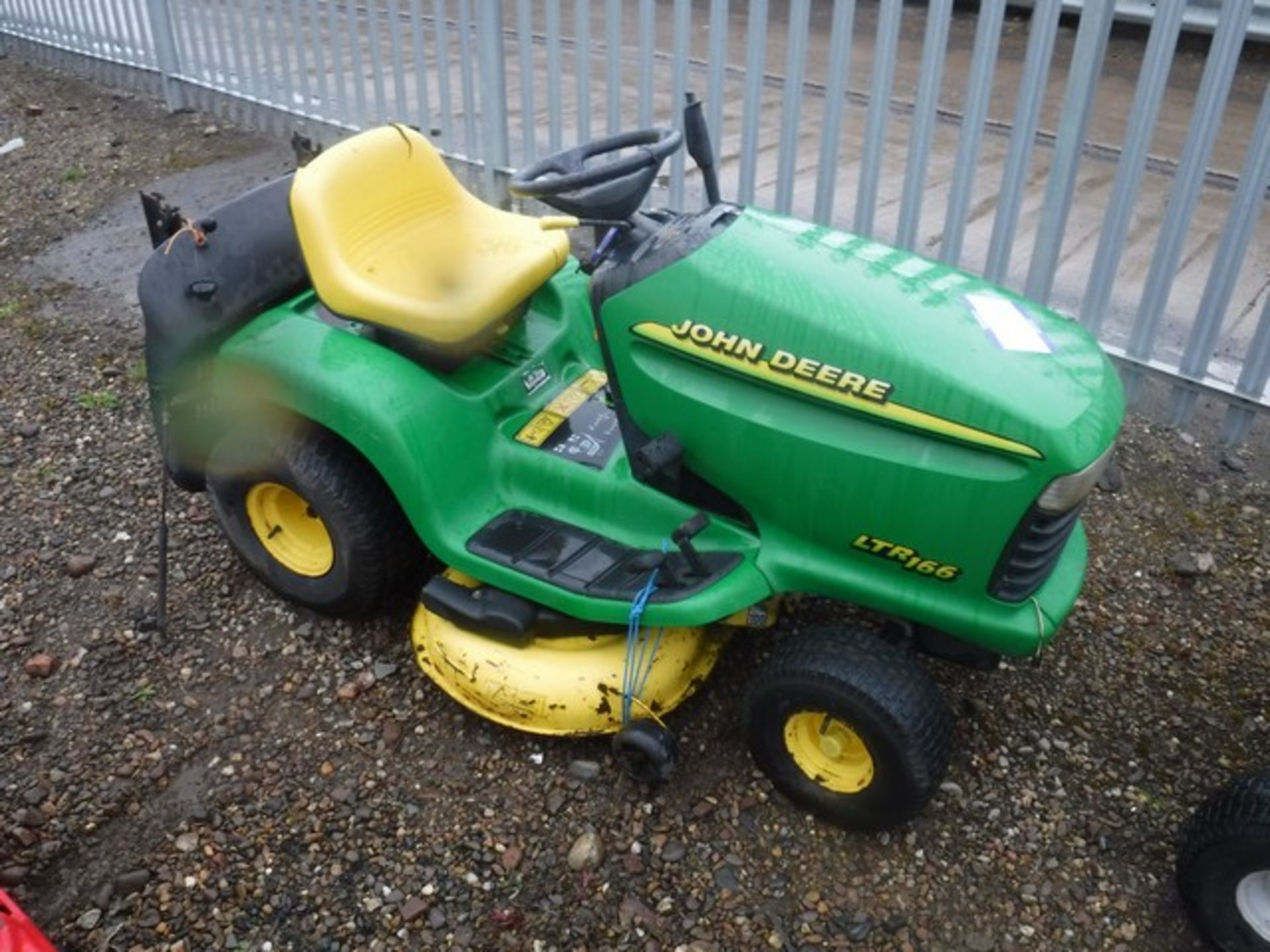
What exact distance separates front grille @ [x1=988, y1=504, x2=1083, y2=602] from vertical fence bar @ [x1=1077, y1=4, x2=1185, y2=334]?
1.67m

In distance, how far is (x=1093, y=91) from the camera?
331 cm

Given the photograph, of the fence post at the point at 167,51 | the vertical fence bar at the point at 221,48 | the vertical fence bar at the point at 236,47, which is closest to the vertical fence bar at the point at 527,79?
the vertical fence bar at the point at 236,47

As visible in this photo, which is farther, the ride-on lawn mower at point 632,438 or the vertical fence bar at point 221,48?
the vertical fence bar at point 221,48

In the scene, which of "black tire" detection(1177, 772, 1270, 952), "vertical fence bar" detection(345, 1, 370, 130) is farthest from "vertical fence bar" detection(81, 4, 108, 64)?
"black tire" detection(1177, 772, 1270, 952)

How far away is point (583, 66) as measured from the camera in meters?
4.50

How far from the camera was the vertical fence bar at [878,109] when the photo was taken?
357 cm

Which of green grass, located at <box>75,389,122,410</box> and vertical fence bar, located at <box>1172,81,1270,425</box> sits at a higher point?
vertical fence bar, located at <box>1172,81,1270,425</box>

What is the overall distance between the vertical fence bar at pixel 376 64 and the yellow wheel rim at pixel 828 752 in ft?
13.4

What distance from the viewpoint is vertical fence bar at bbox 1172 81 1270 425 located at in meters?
3.17

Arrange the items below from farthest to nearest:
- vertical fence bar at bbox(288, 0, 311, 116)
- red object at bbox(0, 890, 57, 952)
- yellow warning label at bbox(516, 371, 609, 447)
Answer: vertical fence bar at bbox(288, 0, 311, 116), yellow warning label at bbox(516, 371, 609, 447), red object at bbox(0, 890, 57, 952)

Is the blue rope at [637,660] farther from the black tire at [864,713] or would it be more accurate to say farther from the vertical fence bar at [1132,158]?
the vertical fence bar at [1132,158]

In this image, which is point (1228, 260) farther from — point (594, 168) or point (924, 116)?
point (594, 168)

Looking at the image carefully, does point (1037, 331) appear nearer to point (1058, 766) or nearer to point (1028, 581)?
point (1028, 581)

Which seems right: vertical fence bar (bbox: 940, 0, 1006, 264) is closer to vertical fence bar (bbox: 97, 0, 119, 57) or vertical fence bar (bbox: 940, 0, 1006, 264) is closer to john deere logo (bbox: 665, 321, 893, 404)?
john deere logo (bbox: 665, 321, 893, 404)
